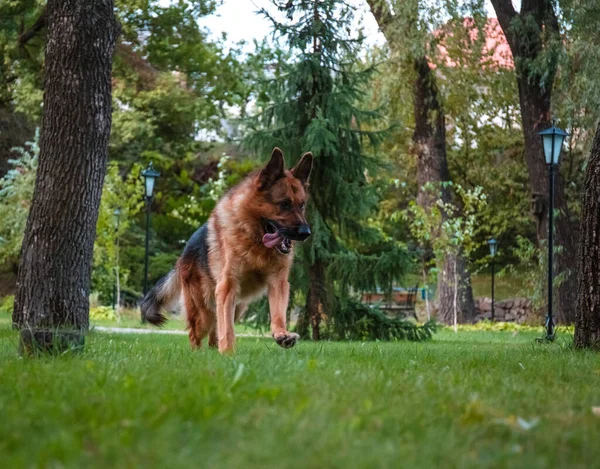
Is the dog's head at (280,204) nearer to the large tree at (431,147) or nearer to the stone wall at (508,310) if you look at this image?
the large tree at (431,147)

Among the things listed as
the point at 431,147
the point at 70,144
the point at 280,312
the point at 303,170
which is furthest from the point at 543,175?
the point at 70,144

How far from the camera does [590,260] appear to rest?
845 cm

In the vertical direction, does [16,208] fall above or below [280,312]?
above

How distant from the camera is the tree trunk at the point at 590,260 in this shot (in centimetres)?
840

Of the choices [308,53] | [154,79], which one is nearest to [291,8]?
[308,53]

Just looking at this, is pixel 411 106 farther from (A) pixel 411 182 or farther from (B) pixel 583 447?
(B) pixel 583 447

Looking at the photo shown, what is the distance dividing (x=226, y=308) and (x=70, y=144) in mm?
2446

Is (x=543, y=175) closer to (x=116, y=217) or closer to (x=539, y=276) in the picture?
(x=539, y=276)

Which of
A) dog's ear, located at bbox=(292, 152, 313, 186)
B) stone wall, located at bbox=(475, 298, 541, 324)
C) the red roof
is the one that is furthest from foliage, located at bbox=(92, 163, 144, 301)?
dog's ear, located at bbox=(292, 152, 313, 186)

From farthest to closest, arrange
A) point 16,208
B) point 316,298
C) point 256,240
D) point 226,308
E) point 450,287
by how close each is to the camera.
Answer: point 16,208 → point 450,287 → point 316,298 → point 256,240 → point 226,308

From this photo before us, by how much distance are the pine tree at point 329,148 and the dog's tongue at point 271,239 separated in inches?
283

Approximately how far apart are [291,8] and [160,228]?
23242mm

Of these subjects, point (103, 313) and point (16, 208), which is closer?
point (103, 313)

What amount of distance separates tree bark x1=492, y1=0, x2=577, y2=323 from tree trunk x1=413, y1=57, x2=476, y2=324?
153 inches
